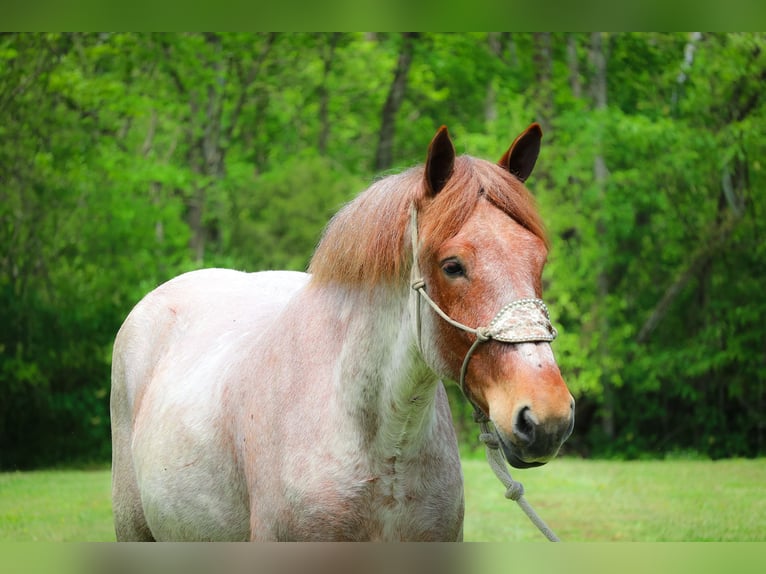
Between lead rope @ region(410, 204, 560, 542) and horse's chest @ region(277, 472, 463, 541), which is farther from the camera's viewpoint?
horse's chest @ region(277, 472, 463, 541)

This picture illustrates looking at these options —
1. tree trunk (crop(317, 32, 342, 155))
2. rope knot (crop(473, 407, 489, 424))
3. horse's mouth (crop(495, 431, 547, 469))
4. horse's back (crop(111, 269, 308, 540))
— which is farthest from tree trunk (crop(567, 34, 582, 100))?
horse's mouth (crop(495, 431, 547, 469))

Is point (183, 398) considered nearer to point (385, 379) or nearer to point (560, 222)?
point (385, 379)

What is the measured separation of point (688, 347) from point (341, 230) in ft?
33.0

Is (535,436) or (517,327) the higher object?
(517,327)

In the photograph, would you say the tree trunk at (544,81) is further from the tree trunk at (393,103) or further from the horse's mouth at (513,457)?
the horse's mouth at (513,457)

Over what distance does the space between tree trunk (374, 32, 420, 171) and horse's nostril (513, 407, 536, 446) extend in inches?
489

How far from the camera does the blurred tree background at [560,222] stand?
450 inches

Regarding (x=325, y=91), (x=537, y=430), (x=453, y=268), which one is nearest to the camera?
(x=537, y=430)

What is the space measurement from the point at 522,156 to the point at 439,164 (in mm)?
353

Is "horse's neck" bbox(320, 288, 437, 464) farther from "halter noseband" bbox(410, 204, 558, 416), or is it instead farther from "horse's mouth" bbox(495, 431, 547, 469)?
"horse's mouth" bbox(495, 431, 547, 469)

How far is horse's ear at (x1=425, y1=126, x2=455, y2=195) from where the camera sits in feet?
8.33

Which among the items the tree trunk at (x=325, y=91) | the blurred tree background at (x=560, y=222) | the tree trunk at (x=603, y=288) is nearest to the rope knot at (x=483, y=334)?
the blurred tree background at (x=560, y=222)

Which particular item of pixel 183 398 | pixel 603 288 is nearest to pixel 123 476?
pixel 183 398

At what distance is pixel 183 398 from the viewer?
3.39m
